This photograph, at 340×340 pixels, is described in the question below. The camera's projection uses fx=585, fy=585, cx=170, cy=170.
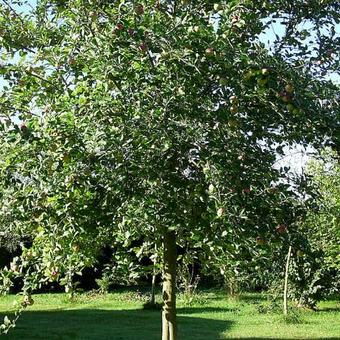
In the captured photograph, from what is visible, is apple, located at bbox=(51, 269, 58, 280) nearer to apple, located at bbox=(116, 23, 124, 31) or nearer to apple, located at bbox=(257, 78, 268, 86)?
apple, located at bbox=(116, 23, 124, 31)

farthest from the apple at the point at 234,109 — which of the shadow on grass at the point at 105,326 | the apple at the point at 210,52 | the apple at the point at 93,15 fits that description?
the shadow on grass at the point at 105,326

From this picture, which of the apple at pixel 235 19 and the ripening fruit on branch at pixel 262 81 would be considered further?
the apple at pixel 235 19

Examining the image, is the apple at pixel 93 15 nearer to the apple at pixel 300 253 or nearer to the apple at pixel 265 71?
the apple at pixel 265 71

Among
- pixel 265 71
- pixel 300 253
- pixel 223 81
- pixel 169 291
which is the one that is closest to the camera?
pixel 265 71

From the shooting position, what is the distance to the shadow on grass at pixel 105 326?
10.1m

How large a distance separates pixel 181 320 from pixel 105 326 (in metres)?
1.71

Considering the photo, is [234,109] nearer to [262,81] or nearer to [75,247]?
[262,81]

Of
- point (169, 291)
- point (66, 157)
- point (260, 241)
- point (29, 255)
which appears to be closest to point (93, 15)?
point (66, 157)

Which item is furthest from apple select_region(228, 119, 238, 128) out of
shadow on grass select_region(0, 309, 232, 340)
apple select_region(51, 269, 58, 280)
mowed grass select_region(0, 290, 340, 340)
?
shadow on grass select_region(0, 309, 232, 340)

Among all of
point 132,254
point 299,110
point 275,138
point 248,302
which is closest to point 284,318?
point 248,302

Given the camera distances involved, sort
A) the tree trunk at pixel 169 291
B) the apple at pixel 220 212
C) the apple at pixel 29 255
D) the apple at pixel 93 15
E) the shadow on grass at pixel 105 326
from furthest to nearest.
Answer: the shadow on grass at pixel 105 326
the tree trunk at pixel 169 291
the apple at pixel 29 255
the apple at pixel 93 15
the apple at pixel 220 212

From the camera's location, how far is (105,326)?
11.4m

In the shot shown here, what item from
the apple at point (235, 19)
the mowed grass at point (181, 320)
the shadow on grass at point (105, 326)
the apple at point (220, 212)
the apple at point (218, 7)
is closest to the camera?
A: the apple at point (220, 212)

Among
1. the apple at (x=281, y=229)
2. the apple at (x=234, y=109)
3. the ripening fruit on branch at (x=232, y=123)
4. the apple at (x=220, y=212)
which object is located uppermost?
the apple at (x=234, y=109)
